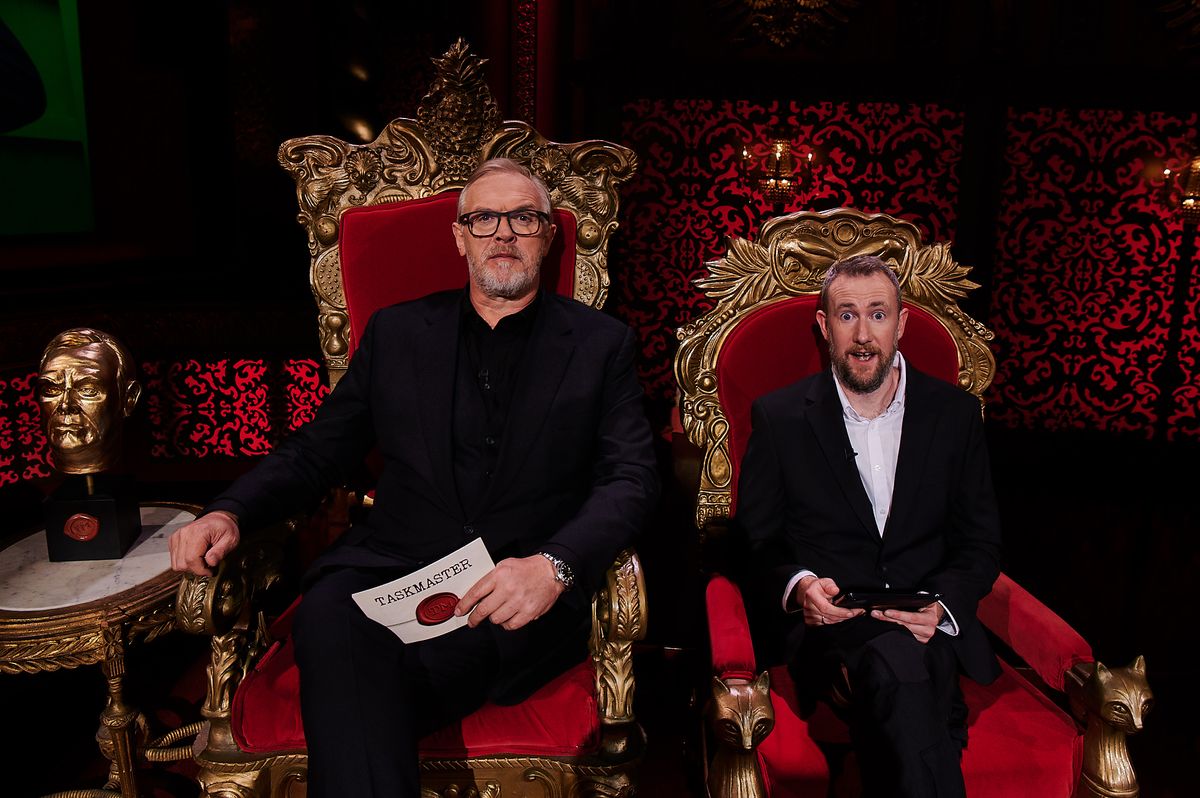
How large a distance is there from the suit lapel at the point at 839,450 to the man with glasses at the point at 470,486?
1.26 ft

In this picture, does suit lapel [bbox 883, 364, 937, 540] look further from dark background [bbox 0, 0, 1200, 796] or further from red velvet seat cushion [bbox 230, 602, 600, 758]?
dark background [bbox 0, 0, 1200, 796]

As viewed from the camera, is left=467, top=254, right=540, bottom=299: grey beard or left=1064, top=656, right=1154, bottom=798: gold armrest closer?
left=1064, top=656, right=1154, bottom=798: gold armrest

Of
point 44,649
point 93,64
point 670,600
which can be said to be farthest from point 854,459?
point 93,64

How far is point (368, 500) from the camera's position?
2.21m

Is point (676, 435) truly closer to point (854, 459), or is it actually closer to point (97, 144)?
point (854, 459)

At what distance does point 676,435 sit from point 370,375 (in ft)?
3.01

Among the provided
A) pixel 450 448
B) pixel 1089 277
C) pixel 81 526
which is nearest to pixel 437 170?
pixel 450 448

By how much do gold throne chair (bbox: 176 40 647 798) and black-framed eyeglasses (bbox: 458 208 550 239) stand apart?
29cm

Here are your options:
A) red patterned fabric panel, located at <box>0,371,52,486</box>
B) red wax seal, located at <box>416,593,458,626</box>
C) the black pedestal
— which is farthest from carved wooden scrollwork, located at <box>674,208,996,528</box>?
red patterned fabric panel, located at <box>0,371,52,486</box>

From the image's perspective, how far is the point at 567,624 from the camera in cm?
171

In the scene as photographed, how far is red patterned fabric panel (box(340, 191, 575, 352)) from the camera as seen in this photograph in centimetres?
220

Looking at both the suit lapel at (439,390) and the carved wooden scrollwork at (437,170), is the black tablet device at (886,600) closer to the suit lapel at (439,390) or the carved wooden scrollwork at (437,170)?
the suit lapel at (439,390)

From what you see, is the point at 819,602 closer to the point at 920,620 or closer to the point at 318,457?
the point at 920,620

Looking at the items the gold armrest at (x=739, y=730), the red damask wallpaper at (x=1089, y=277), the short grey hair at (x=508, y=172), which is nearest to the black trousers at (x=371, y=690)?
the gold armrest at (x=739, y=730)
